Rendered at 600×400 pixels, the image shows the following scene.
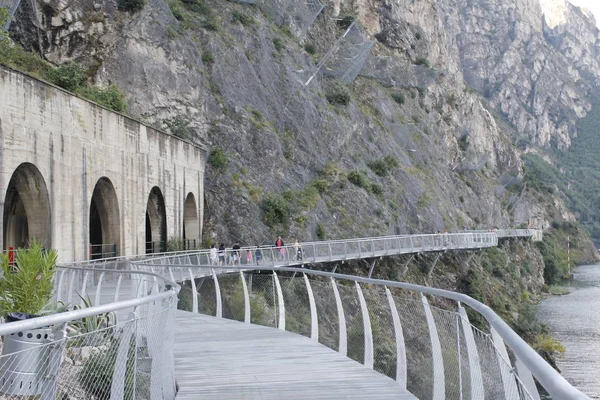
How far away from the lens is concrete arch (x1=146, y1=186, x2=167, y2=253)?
3603 centimetres

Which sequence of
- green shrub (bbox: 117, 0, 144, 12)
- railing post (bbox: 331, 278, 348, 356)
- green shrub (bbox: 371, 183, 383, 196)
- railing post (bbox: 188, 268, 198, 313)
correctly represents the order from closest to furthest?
1. railing post (bbox: 331, 278, 348, 356)
2. railing post (bbox: 188, 268, 198, 313)
3. green shrub (bbox: 117, 0, 144, 12)
4. green shrub (bbox: 371, 183, 383, 196)

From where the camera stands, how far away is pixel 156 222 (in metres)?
36.6

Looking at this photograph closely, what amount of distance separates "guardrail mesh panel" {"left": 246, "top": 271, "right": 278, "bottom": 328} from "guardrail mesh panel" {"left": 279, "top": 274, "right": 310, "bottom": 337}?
1.17 ft

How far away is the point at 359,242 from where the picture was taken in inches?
1544

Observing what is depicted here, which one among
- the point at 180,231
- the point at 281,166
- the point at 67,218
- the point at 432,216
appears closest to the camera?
the point at 67,218

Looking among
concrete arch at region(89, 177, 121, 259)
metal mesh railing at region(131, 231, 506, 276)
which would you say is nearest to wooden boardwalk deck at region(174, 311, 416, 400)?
metal mesh railing at region(131, 231, 506, 276)

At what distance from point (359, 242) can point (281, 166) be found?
10.4 m

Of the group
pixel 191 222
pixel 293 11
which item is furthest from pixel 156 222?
pixel 293 11

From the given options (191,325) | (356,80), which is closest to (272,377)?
(191,325)

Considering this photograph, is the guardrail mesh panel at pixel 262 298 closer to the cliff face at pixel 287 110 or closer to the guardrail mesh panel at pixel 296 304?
the guardrail mesh panel at pixel 296 304

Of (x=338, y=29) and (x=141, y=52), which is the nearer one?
(x=141, y=52)

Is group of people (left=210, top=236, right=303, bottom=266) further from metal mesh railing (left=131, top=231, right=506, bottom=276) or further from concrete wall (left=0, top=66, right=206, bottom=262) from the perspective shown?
concrete wall (left=0, top=66, right=206, bottom=262)

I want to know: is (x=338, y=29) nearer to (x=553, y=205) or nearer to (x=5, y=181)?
(x=5, y=181)

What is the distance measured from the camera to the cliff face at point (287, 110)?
139 ft
